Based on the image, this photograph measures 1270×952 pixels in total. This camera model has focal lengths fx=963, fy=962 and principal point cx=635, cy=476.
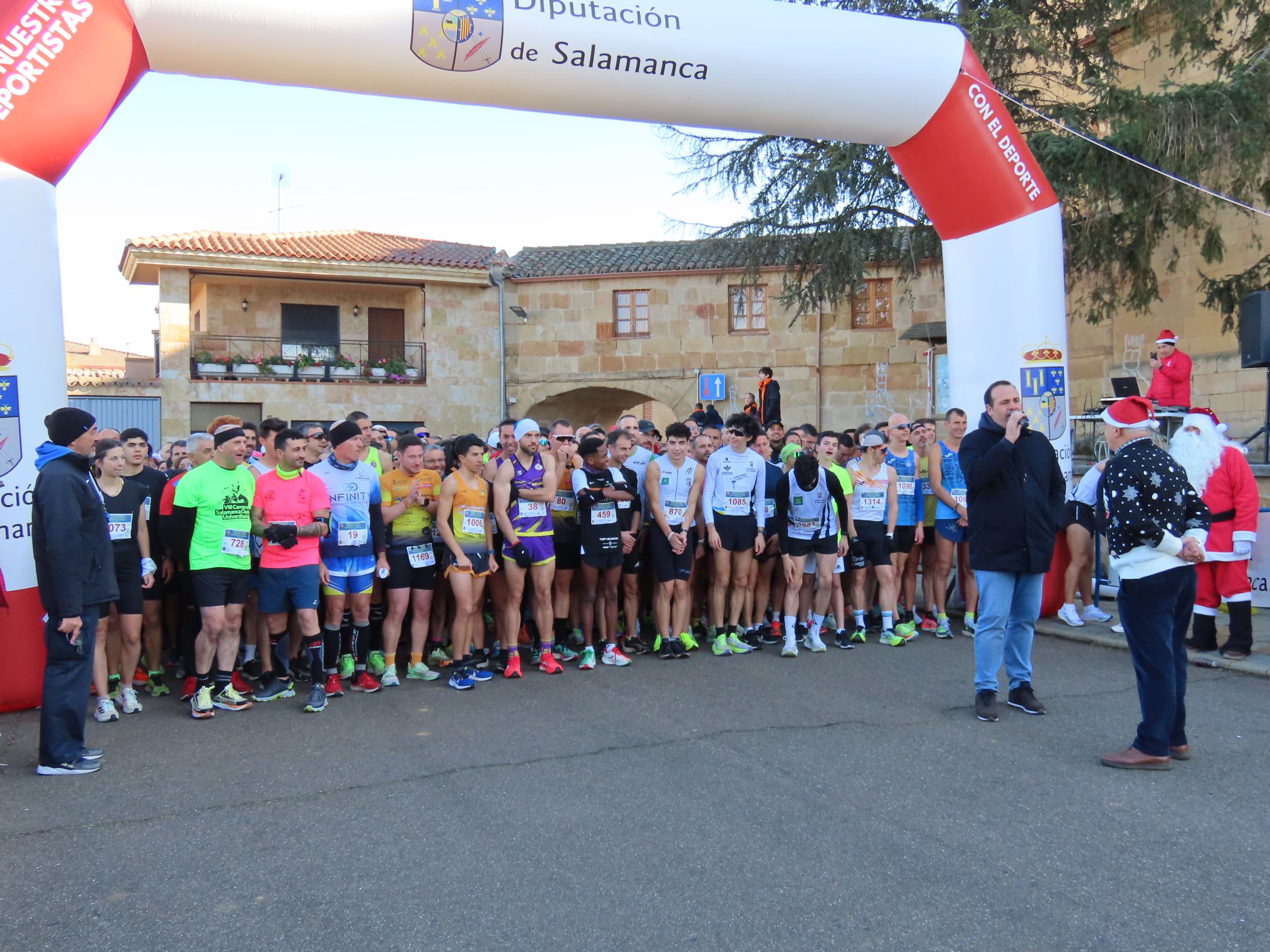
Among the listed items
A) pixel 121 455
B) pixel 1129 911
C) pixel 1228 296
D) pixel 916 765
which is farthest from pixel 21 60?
pixel 1228 296

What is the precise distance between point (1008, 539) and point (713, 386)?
19.5 meters

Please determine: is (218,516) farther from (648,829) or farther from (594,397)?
(594,397)

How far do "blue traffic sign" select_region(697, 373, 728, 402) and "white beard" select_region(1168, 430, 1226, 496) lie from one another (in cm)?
1776

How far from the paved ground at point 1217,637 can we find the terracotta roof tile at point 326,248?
2065cm

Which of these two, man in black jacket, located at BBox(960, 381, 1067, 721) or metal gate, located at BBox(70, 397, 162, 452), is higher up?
metal gate, located at BBox(70, 397, 162, 452)

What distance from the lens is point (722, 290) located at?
25.6 meters

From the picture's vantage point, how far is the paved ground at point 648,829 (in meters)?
3.42

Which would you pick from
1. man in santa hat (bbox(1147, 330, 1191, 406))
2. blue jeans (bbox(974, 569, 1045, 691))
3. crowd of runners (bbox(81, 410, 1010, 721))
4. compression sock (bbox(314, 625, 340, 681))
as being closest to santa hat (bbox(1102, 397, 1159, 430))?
blue jeans (bbox(974, 569, 1045, 691))

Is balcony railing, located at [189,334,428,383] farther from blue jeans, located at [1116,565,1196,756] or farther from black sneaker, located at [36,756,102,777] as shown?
blue jeans, located at [1116,565,1196,756]

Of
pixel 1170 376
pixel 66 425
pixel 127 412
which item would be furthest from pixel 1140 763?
pixel 127 412

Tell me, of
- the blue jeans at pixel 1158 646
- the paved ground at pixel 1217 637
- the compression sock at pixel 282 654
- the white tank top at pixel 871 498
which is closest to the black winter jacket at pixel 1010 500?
the blue jeans at pixel 1158 646

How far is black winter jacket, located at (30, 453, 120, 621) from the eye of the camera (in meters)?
5.38

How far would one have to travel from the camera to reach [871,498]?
8977 mm

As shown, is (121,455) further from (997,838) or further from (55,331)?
(997,838)
